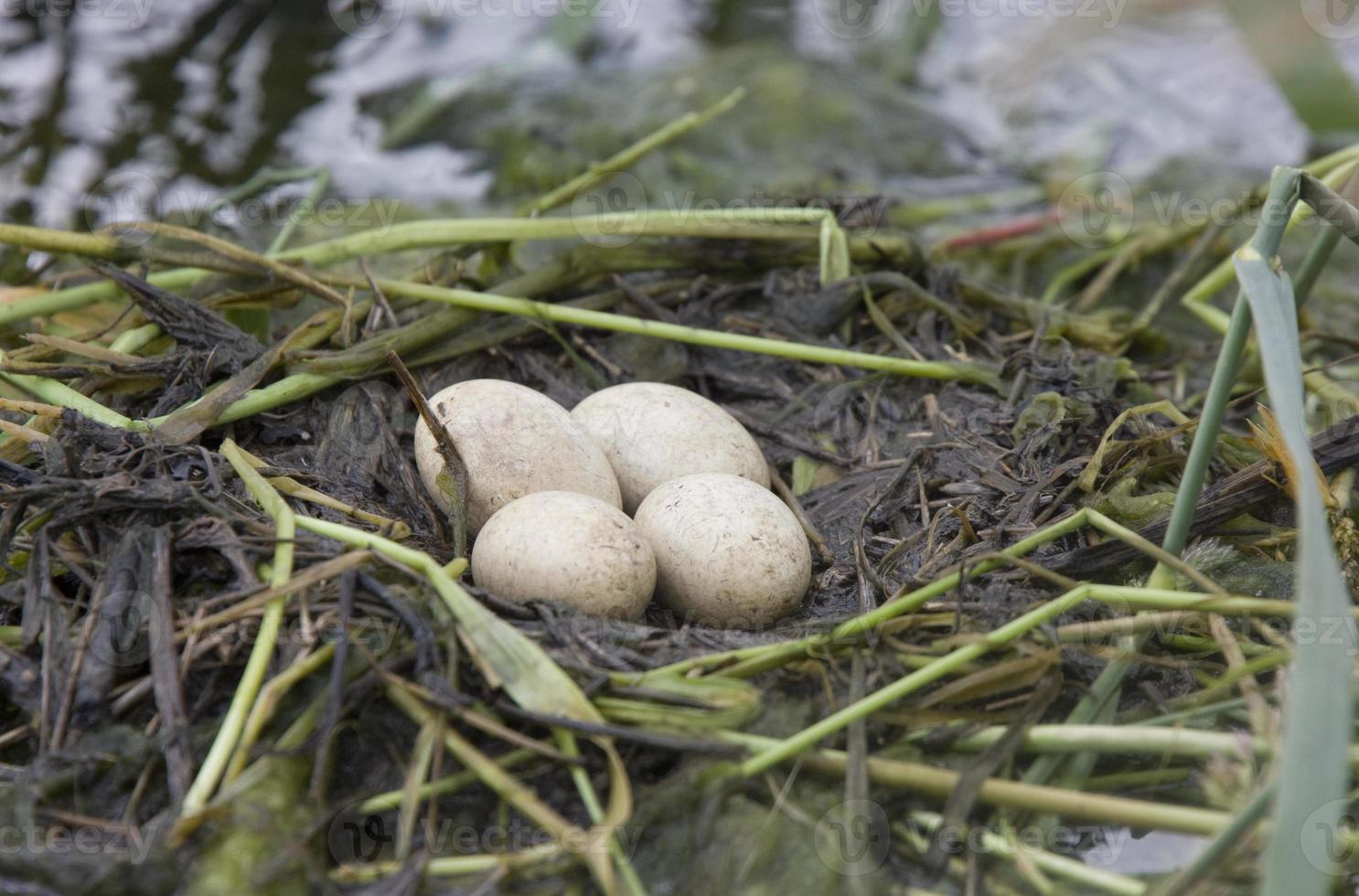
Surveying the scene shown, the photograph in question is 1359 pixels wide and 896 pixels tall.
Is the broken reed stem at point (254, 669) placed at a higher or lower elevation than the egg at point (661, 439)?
higher

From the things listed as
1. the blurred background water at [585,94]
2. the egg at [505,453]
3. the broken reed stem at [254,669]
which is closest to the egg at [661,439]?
the egg at [505,453]

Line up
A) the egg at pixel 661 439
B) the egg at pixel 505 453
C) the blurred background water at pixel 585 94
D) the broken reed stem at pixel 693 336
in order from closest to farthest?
the egg at pixel 505 453 → the egg at pixel 661 439 → the broken reed stem at pixel 693 336 → the blurred background water at pixel 585 94

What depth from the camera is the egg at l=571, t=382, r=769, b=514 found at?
8.98ft

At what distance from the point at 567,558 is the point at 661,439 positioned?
592mm

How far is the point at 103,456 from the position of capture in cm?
230

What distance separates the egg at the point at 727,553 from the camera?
7.88 ft

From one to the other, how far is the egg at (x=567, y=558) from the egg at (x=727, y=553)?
113mm

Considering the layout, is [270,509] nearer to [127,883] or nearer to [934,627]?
[127,883]

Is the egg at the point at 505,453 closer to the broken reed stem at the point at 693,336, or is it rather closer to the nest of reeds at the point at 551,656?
the nest of reeds at the point at 551,656

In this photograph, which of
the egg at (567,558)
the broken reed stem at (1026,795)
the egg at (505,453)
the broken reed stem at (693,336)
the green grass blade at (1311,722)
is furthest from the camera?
the broken reed stem at (693,336)

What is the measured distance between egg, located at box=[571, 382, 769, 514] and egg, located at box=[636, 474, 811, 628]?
189 mm

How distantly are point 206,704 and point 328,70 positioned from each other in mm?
4078

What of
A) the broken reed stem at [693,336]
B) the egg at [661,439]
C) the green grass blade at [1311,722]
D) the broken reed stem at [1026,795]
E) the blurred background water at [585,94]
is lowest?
the blurred background water at [585,94]

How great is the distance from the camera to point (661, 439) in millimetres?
2752
